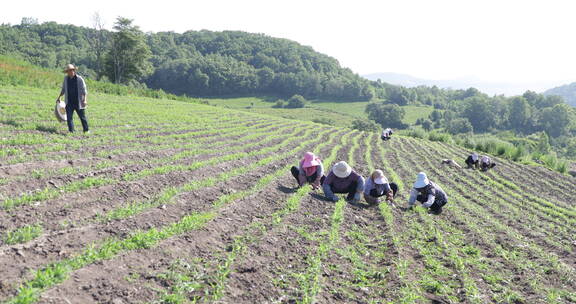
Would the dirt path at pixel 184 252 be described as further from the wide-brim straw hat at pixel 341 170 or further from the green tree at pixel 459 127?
the green tree at pixel 459 127

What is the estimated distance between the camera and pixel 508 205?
1453 cm

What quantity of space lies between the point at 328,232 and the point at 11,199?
235 inches

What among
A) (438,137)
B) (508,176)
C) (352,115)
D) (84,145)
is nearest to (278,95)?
(352,115)

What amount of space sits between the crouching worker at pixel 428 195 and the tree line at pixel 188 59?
62.4 m

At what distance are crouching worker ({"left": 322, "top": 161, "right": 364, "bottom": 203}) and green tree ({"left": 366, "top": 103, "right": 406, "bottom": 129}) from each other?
347ft

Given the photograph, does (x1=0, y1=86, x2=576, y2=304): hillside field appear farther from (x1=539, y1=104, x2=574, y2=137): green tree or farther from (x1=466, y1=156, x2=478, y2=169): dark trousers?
(x1=539, y1=104, x2=574, y2=137): green tree

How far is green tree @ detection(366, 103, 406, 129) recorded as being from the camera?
114 m

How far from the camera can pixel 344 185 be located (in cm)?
1096

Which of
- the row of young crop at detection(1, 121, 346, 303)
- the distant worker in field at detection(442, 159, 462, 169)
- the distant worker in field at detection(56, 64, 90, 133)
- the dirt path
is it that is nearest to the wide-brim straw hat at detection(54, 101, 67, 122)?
the distant worker in field at detection(56, 64, 90, 133)

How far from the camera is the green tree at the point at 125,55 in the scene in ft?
203

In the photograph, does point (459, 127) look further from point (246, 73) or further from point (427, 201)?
point (427, 201)

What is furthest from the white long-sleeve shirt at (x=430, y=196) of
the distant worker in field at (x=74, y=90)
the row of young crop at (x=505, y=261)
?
the distant worker in field at (x=74, y=90)

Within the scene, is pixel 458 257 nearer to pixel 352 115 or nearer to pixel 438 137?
pixel 438 137

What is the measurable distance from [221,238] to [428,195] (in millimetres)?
7237
